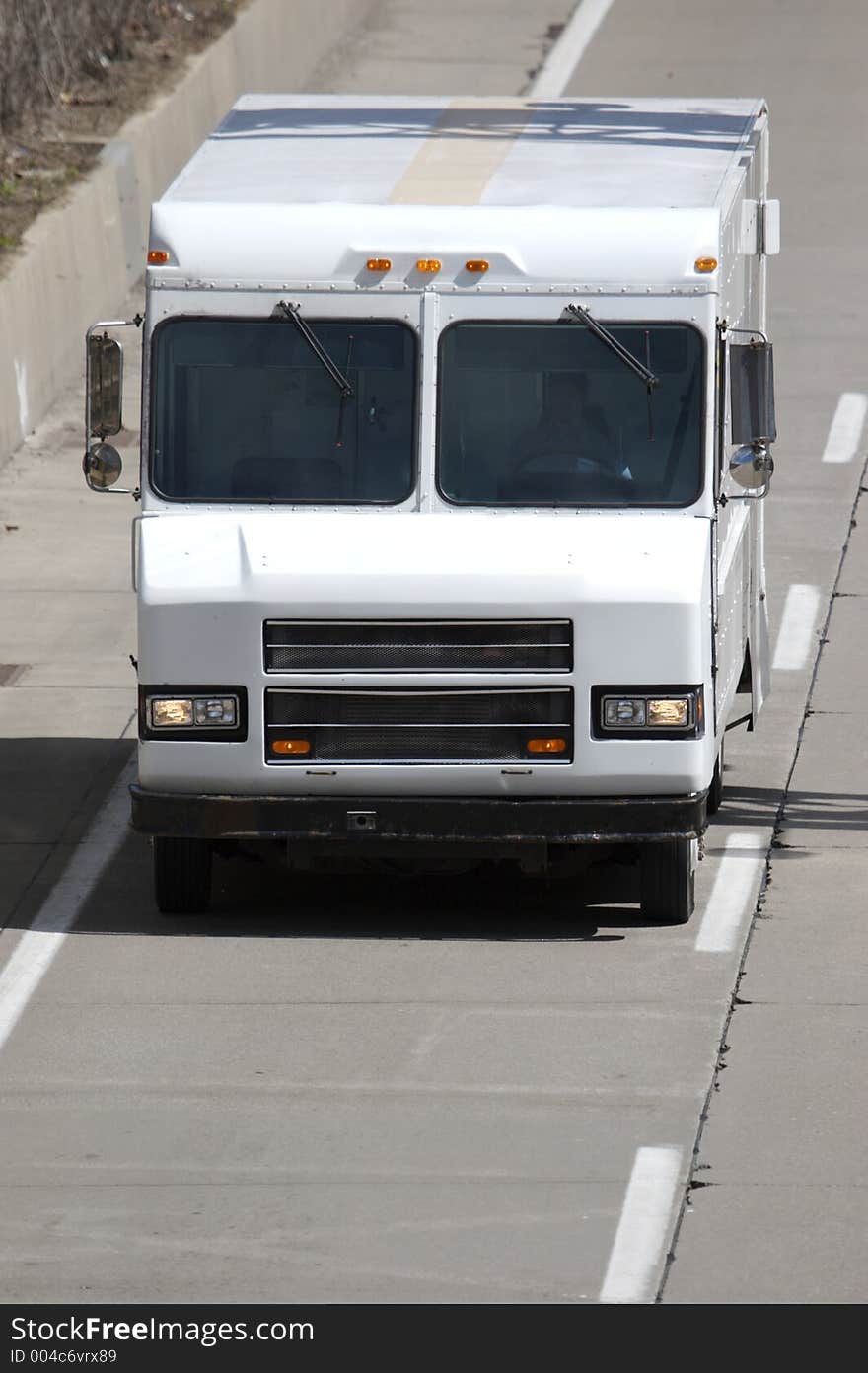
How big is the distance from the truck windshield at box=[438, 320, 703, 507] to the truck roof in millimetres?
289

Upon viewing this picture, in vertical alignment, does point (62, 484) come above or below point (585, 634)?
below

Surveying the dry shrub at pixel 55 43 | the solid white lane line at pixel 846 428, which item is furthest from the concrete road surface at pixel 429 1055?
the dry shrub at pixel 55 43

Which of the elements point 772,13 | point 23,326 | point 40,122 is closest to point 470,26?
point 772,13

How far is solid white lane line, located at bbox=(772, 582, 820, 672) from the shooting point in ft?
51.4

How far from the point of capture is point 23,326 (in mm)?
20672

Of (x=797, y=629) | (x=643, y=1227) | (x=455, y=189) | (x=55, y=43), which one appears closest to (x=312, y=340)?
(x=455, y=189)

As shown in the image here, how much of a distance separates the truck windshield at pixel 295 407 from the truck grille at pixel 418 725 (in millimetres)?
853

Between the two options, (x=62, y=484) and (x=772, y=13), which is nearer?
(x=62, y=484)

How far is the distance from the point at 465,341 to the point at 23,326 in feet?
33.0

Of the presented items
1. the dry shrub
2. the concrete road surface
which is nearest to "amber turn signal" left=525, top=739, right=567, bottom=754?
the concrete road surface

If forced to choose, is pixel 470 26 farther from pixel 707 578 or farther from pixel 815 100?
pixel 707 578

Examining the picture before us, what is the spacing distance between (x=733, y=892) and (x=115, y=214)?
13.2m

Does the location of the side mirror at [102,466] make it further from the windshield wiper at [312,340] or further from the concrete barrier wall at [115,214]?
the concrete barrier wall at [115,214]

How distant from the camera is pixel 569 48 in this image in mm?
30438
